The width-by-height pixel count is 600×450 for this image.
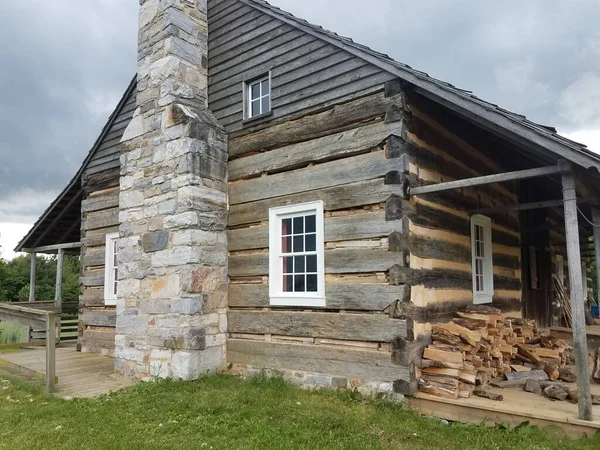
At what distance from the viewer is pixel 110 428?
5246 mm

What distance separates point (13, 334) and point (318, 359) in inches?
456

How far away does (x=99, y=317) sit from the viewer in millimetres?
10945

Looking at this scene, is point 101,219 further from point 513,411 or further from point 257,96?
point 513,411

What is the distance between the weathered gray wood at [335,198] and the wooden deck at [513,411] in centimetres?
266

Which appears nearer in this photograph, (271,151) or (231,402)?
(231,402)

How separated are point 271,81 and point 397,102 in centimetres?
255

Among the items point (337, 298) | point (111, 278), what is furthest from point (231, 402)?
point (111, 278)

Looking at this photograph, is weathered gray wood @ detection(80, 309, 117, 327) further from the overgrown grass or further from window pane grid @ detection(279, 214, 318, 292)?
window pane grid @ detection(279, 214, 318, 292)

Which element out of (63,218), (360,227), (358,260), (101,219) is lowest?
(358,260)

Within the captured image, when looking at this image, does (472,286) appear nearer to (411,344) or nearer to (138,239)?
(411,344)

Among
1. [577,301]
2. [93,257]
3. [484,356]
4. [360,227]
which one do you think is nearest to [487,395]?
[484,356]

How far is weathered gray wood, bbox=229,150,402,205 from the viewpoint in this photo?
21.7 feet

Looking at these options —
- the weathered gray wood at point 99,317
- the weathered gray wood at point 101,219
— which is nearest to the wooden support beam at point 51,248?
the weathered gray wood at point 101,219

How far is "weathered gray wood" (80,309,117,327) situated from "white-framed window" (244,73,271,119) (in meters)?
5.59
